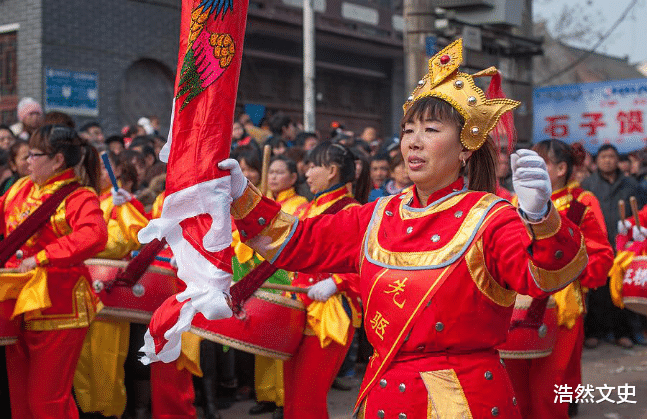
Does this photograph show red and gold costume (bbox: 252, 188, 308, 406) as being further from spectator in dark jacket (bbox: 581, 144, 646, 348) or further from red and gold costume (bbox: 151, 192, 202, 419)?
spectator in dark jacket (bbox: 581, 144, 646, 348)

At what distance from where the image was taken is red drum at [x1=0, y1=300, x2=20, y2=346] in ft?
16.3

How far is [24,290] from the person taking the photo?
498 cm

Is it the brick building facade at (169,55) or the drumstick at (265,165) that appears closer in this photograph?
the drumstick at (265,165)

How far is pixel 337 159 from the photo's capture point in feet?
18.9

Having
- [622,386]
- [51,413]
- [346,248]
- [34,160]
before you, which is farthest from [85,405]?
[622,386]

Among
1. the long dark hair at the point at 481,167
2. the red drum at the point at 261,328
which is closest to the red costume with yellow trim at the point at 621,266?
the red drum at the point at 261,328

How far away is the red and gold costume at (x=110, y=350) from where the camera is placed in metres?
6.41

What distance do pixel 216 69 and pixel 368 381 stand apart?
1078mm

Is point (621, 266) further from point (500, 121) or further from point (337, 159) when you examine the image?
point (500, 121)

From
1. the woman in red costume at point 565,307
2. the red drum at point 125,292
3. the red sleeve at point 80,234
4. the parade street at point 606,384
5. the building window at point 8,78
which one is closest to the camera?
the red sleeve at point 80,234

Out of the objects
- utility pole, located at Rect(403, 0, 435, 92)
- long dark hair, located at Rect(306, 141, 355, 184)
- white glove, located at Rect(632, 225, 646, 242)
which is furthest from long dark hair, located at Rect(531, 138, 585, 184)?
utility pole, located at Rect(403, 0, 435, 92)

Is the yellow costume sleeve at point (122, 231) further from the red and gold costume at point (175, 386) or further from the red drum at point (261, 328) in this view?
the red drum at point (261, 328)

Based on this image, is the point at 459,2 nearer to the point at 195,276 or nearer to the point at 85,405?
the point at 85,405

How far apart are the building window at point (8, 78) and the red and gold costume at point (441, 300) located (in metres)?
10.7
